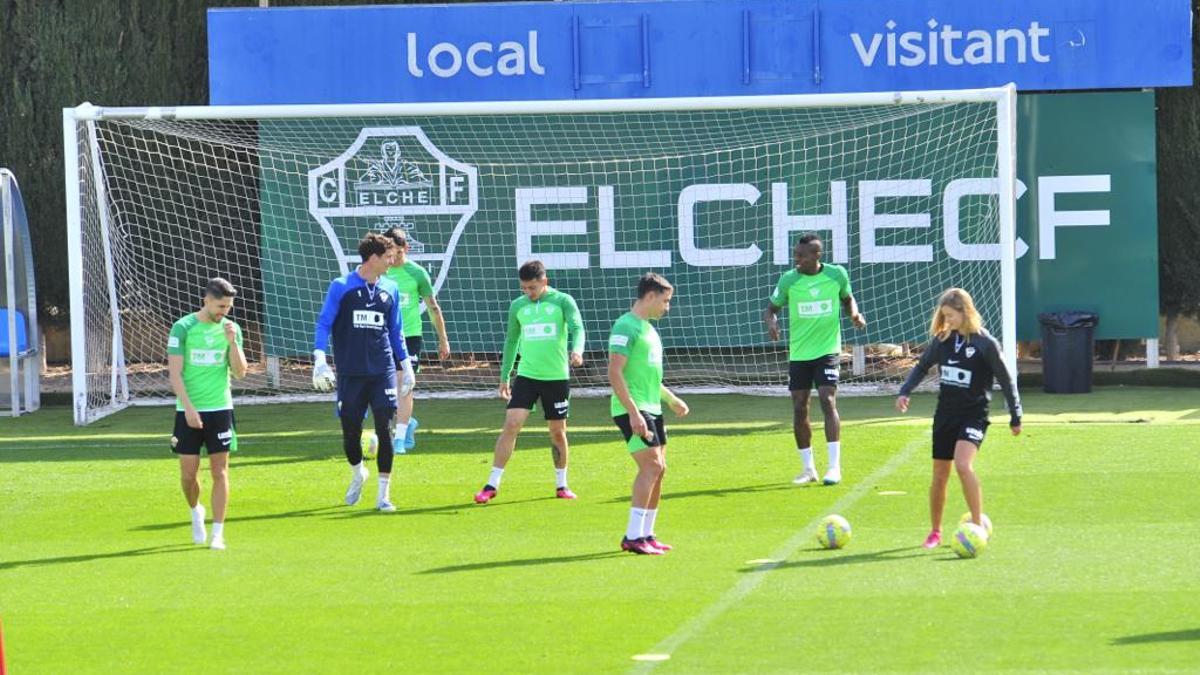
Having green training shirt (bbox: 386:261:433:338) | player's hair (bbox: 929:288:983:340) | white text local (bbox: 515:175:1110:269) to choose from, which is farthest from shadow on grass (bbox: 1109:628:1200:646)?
white text local (bbox: 515:175:1110:269)

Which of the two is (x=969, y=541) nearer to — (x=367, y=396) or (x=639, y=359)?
(x=639, y=359)

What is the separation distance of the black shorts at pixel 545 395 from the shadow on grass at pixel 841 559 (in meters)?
3.16

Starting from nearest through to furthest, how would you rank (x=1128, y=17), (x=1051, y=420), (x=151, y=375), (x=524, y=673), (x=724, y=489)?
1. (x=524, y=673)
2. (x=724, y=489)
3. (x=1051, y=420)
4. (x=1128, y=17)
5. (x=151, y=375)

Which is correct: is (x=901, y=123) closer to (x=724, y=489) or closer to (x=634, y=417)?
(x=724, y=489)

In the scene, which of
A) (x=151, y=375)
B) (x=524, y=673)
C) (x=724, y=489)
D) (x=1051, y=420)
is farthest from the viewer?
(x=151, y=375)

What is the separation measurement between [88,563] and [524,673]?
434cm

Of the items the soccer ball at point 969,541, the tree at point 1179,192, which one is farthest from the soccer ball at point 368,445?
the tree at point 1179,192

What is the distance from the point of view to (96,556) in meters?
11.5

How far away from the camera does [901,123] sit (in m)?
20.5

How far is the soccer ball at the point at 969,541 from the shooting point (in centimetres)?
1062

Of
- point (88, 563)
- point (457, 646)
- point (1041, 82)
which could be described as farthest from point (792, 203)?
point (457, 646)

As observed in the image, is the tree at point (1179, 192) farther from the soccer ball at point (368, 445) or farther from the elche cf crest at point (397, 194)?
the soccer ball at point (368, 445)

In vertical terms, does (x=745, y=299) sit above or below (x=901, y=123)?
below

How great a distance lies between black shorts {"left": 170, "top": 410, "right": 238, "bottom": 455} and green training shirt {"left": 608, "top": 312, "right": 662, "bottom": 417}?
105 inches
